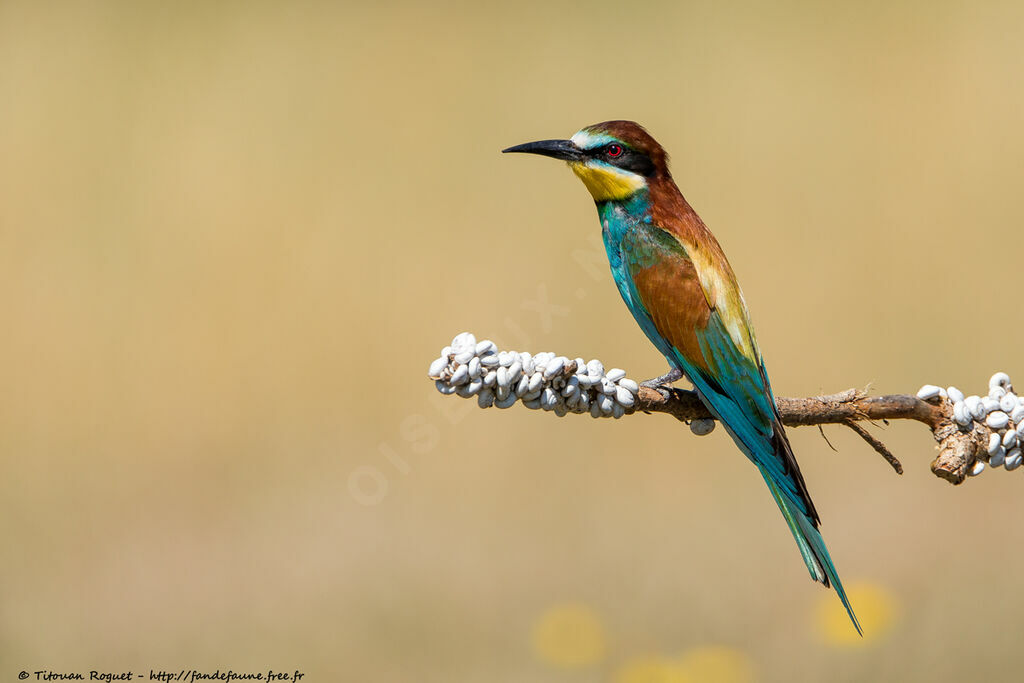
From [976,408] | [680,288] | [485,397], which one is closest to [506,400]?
[485,397]

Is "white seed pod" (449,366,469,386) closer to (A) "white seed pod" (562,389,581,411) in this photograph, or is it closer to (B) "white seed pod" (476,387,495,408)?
(B) "white seed pod" (476,387,495,408)

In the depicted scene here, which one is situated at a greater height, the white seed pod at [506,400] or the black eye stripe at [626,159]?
the black eye stripe at [626,159]

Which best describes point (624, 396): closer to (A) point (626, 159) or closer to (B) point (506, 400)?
(B) point (506, 400)

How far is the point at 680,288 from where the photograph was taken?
1.58 metres

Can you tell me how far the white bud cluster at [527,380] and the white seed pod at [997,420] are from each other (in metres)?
0.43

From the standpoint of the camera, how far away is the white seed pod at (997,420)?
1113mm

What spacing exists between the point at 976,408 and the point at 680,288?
563mm

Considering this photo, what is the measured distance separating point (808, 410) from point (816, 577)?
0.25 metres

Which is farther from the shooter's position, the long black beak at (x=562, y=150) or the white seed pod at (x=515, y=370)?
the long black beak at (x=562, y=150)

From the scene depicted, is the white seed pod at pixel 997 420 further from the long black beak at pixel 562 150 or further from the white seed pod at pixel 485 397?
the long black beak at pixel 562 150

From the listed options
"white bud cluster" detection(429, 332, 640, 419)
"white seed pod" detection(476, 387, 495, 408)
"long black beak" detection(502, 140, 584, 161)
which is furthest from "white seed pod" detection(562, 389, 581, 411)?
"long black beak" detection(502, 140, 584, 161)

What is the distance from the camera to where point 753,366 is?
58.1 inches

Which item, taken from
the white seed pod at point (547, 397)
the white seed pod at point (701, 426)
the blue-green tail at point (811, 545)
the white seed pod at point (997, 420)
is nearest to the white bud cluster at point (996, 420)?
the white seed pod at point (997, 420)

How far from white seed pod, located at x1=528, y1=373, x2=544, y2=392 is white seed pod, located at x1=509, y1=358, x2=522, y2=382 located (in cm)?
1
